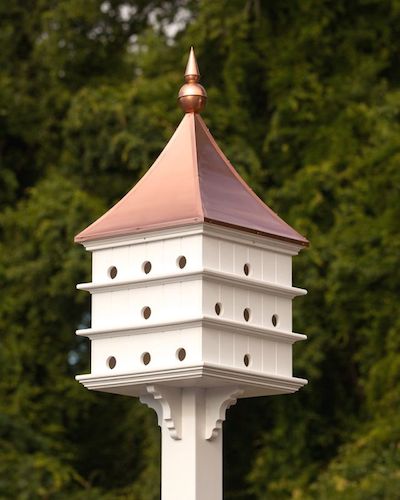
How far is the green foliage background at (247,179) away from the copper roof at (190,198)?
691 cm

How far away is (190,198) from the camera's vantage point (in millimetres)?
10664

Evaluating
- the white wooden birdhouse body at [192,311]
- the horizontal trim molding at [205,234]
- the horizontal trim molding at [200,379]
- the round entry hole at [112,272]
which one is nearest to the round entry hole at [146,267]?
the white wooden birdhouse body at [192,311]

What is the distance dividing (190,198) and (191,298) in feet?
1.67

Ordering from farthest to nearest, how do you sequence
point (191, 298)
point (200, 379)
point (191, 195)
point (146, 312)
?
1. point (146, 312)
2. point (191, 195)
3. point (191, 298)
4. point (200, 379)

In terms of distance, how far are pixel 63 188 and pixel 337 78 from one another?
110 inches

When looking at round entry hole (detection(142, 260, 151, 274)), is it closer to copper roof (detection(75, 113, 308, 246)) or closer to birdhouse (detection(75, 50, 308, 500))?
birdhouse (detection(75, 50, 308, 500))

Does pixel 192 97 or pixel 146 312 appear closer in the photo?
pixel 146 312

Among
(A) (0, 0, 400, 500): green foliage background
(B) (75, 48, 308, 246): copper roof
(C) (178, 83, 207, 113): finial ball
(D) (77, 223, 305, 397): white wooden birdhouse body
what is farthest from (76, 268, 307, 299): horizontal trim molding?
(A) (0, 0, 400, 500): green foliage background

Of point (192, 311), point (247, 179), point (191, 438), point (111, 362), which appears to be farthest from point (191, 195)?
point (247, 179)

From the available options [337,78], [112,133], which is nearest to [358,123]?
[337,78]

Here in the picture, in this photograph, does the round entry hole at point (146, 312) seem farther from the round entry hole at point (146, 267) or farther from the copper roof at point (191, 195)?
the copper roof at point (191, 195)

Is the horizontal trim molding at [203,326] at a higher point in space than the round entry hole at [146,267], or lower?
lower

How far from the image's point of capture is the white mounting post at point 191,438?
1058cm

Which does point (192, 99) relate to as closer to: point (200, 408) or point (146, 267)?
point (146, 267)
